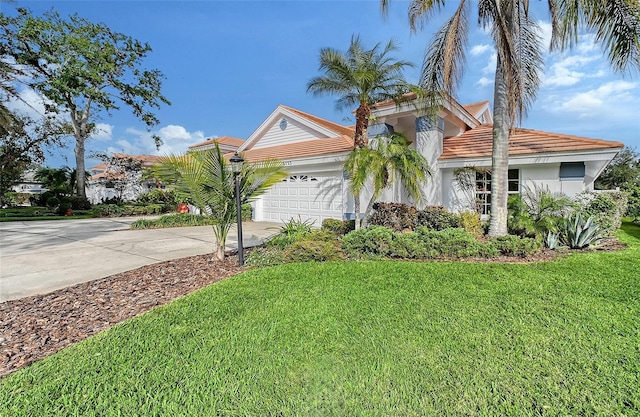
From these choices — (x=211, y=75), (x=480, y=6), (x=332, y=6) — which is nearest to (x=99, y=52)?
(x=211, y=75)

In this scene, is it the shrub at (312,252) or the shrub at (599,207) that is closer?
the shrub at (312,252)

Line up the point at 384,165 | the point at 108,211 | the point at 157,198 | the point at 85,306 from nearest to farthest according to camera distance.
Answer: the point at 85,306
the point at 384,165
the point at 108,211
the point at 157,198

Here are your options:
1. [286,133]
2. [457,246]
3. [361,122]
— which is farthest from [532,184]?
[286,133]

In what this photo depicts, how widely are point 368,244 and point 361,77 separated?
480 centimetres

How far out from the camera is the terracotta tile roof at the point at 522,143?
8992mm

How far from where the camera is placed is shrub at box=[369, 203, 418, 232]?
9.84 metres

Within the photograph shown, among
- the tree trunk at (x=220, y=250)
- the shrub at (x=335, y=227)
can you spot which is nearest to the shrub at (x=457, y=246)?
the shrub at (x=335, y=227)

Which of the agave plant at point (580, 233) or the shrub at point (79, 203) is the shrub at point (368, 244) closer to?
the agave plant at point (580, 233)

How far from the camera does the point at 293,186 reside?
46.7ft

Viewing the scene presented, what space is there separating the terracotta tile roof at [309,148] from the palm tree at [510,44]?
4587 millimetres

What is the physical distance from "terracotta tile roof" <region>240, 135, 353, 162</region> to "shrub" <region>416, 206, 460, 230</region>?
373 centimetres

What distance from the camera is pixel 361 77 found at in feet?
28.2

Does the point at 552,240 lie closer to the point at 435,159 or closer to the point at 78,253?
the point at 435,159

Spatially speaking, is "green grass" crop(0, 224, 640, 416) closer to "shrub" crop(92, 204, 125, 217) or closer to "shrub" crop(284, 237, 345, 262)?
"shrub" crop(284, 237, 345, 262)
